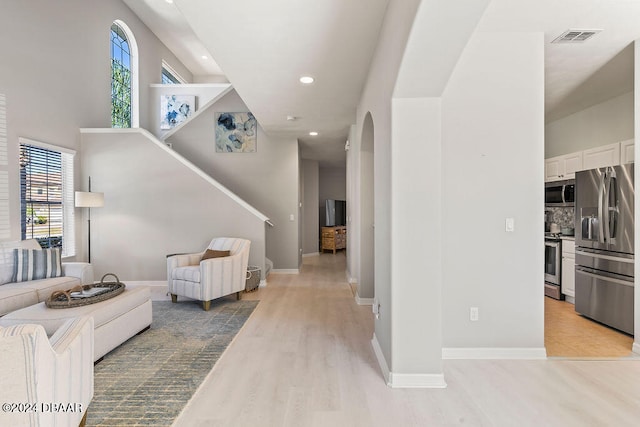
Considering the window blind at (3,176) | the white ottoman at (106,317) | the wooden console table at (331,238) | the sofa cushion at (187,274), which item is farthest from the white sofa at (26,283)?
the wooden console table at (331,238)

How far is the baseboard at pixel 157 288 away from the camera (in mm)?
4805

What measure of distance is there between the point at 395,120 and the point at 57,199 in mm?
5279

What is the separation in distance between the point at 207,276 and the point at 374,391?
2659mm

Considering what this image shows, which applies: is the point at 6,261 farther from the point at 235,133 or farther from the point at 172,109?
the point at 172,109

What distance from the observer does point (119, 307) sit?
9.77 feet

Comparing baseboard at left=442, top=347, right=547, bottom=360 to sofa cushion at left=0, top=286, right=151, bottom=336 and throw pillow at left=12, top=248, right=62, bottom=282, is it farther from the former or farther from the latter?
throw pillow at left=12, top=248, right=62, bottom=282

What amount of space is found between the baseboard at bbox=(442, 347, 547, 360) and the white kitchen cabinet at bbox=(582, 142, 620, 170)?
2.75 metres

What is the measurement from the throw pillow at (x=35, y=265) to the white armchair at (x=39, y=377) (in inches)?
114

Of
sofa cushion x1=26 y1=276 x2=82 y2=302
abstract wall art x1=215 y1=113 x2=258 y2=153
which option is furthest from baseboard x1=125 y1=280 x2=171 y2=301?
abstract wall art x1=215 y1=113 x2=258 y2=153

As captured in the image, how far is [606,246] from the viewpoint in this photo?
3562 mm

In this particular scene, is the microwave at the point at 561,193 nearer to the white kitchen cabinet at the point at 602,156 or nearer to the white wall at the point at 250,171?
the white kitchen cabinet at the point at 602,156

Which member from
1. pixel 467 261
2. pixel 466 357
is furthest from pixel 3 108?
pixel 466 357

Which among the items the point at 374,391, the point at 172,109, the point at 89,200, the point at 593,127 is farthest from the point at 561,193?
the point at 172,109

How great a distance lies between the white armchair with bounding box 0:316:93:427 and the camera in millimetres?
1301
